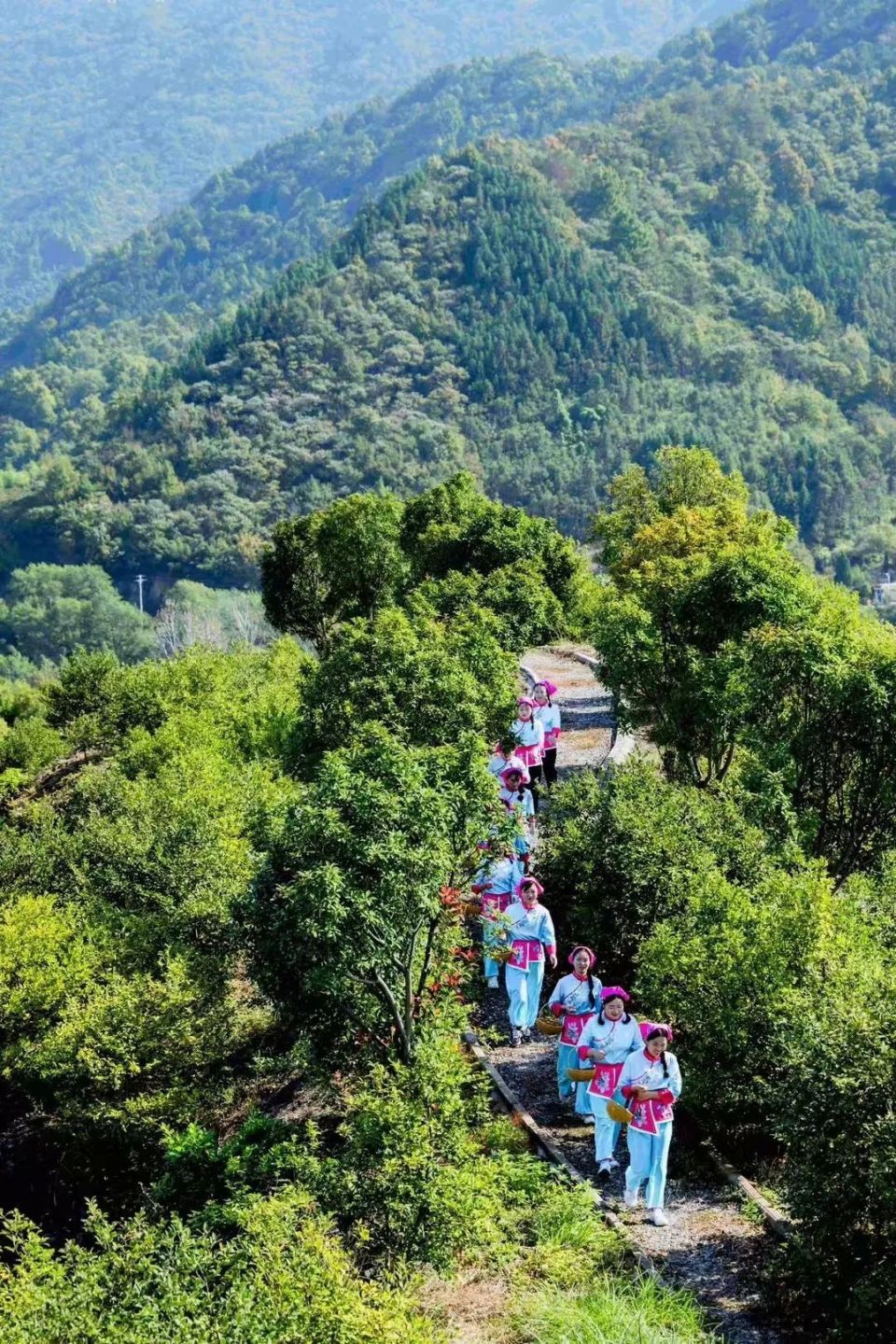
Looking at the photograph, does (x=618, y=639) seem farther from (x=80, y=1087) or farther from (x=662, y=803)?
(x=80, y=1087)

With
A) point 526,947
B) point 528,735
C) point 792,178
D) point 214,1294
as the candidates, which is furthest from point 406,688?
point 792,178

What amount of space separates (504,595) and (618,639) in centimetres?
657

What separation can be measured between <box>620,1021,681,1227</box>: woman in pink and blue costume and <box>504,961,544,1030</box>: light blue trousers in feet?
8.07

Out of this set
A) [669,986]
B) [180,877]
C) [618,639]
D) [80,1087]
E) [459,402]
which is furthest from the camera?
[459,402]

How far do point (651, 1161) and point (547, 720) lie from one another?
864 centimetres

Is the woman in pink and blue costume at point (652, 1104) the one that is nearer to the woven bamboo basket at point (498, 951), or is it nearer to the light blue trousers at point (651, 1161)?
the light blue trousers at point (651, 1161)

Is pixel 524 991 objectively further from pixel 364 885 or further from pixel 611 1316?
pixel 611 1316

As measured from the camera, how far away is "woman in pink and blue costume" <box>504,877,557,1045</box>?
11.2 meters

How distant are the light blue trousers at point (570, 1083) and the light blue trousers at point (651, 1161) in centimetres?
99

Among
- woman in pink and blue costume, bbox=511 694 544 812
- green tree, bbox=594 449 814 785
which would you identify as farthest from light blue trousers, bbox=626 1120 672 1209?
woman in pink and blue costume, bbox=511 694 544 812

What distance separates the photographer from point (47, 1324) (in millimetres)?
6914

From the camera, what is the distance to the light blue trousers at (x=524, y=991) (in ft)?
37.4

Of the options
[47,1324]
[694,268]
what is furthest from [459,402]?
[47,1324]

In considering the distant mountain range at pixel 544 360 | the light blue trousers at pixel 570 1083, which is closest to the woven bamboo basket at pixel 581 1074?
the light blue trousers at pixel 570 1083
